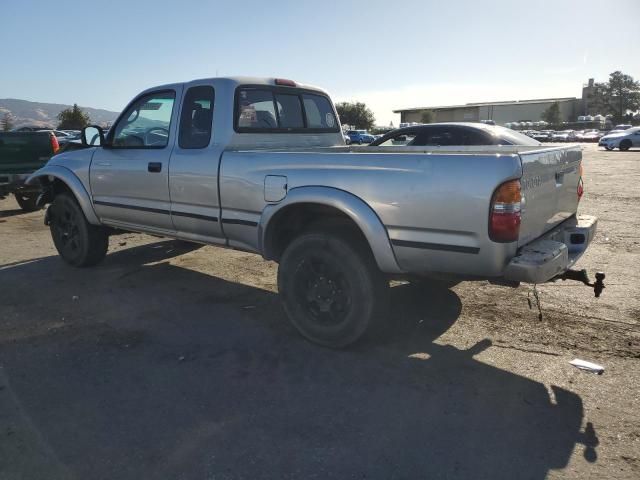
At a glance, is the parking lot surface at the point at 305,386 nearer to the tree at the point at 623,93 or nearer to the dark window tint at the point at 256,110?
the dark window tint at the point at 256,110

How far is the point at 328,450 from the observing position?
267cm

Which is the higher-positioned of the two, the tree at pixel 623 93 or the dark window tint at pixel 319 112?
the tree at pixel 623 93

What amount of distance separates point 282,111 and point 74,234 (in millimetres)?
3015

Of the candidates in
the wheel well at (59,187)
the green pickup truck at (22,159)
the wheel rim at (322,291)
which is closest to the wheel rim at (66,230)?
the wheel well at (59,187)

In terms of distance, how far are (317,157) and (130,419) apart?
2.09 m

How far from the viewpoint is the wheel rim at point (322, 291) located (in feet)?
12.4

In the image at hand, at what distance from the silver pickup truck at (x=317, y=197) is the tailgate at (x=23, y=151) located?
16.2ft

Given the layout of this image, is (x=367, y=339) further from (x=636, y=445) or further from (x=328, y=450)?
(x=636, y=445)

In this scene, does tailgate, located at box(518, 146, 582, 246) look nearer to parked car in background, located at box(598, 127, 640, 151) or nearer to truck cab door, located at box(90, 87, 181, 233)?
truck cab door, located at box(90, 87, 181, 233)

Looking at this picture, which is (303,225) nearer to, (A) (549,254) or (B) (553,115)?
(A) (549,254)

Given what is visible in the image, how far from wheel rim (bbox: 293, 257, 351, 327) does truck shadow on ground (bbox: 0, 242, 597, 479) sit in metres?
0.27

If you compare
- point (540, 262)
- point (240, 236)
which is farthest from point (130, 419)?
point (540, 262)

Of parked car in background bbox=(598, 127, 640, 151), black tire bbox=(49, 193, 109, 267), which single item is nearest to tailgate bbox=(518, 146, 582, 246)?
black tire bbox=(49, 193, 109, 267)

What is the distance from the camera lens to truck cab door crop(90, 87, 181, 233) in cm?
494
